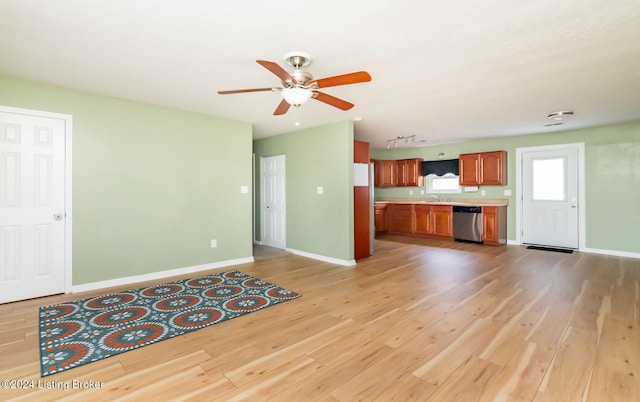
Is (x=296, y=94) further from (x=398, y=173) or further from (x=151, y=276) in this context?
(x=398, y=173)

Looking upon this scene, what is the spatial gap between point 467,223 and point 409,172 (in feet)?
6.98

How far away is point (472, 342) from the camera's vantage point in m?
2.42

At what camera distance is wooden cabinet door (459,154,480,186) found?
7.04m

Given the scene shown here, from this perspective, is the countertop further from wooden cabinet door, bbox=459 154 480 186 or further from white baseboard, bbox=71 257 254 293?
white baseboard, bbox=71 257 254 293

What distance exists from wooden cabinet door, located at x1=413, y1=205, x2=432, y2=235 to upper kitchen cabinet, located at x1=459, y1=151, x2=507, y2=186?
3.54 feet

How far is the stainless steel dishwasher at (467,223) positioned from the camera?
6.71 metres

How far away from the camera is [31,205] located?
3373mm

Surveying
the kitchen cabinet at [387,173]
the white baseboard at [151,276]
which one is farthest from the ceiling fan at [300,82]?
the kitchen cabinet at [387,173]

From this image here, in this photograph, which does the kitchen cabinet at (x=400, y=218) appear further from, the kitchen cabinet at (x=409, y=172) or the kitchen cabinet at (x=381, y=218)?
the kitchen cabinet at (x=409, y=172)

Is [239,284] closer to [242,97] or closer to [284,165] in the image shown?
[242,97]

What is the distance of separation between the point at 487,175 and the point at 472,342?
214 inches

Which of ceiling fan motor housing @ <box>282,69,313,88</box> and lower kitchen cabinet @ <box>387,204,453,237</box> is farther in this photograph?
lower kitchen cabinet @ <box>387,204,453,237</box>

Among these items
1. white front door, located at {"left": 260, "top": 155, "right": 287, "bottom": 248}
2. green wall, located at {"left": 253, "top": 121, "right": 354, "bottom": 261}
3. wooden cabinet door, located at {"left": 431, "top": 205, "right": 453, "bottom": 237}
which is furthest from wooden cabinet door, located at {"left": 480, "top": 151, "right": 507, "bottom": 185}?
white front door, located at {"left": 260, "top": 155, "right": 287, "bottom": 248}

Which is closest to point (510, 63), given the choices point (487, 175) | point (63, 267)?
point (487, 175)
